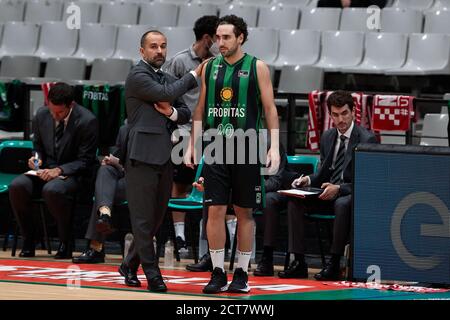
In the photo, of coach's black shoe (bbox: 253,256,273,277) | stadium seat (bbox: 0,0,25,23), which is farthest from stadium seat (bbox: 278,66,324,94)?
stadium seat (bbox: 0,0,25,23)

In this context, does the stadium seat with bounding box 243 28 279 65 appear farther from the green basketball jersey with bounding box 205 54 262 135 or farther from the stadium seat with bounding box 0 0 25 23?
the green basketball jersey with bounding box 205 54 262 135

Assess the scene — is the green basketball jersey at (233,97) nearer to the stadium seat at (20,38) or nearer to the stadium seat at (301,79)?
the stadium seat at (301,79)

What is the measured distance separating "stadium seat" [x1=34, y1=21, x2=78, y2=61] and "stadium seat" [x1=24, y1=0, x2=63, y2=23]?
70cm

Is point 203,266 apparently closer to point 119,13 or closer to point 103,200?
point 103,200

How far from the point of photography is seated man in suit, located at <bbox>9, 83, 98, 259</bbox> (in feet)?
31.6

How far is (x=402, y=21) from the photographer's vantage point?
13375 millimetres

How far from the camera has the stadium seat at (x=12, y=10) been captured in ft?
50.9

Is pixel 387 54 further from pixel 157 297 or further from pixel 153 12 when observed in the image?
pixel 157 297

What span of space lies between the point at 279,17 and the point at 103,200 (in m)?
5.62

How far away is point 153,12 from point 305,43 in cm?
237

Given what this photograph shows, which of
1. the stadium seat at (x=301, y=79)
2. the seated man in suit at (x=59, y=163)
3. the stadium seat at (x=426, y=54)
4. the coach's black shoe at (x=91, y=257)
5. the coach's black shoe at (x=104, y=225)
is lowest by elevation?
the coach's black shoe at (x=91, y=257)

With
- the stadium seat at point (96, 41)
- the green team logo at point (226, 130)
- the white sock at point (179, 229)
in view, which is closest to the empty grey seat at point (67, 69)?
the stadium seat at point (96, 41)

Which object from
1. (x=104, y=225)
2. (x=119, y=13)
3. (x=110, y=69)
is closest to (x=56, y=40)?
(x=119, y=13)

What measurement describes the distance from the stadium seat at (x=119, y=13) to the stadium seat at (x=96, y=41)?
24.8 inches
